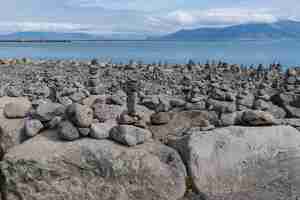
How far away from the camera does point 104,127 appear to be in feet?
23.4

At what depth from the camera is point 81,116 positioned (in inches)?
275

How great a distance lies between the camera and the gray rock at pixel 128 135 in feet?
22.5

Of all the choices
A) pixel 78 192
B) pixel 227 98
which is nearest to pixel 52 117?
pixel 78 192

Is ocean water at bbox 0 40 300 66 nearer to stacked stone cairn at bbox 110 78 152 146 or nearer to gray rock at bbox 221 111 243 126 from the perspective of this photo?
gray rock at bbox 221 111 243 126

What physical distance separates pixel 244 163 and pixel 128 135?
70.5 inches

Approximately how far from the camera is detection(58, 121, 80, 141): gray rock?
22.7 ft

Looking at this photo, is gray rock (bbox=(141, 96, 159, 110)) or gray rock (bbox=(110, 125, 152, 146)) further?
gray rock (bbox=(141, 96, 159, 110))

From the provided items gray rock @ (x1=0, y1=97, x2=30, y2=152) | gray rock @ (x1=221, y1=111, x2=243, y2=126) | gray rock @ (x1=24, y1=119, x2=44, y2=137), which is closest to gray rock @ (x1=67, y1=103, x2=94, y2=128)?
gray rock @ (x1=24, y1=119, x2=44, y2=137)

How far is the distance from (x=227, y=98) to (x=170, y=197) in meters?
2.59

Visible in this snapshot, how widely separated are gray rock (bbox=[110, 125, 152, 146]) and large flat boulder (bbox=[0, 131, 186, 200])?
0.11 metres

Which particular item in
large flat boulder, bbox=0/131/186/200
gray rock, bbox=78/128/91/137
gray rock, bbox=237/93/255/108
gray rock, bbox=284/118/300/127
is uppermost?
gray rock, bbox=237/93/255/108

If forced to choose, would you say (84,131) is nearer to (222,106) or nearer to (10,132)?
(10,132)

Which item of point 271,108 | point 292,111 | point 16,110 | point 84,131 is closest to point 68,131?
point 84,131

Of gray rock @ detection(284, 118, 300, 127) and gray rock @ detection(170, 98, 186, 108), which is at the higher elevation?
A: gray rock @ detection(170, 98, 186, 108)
